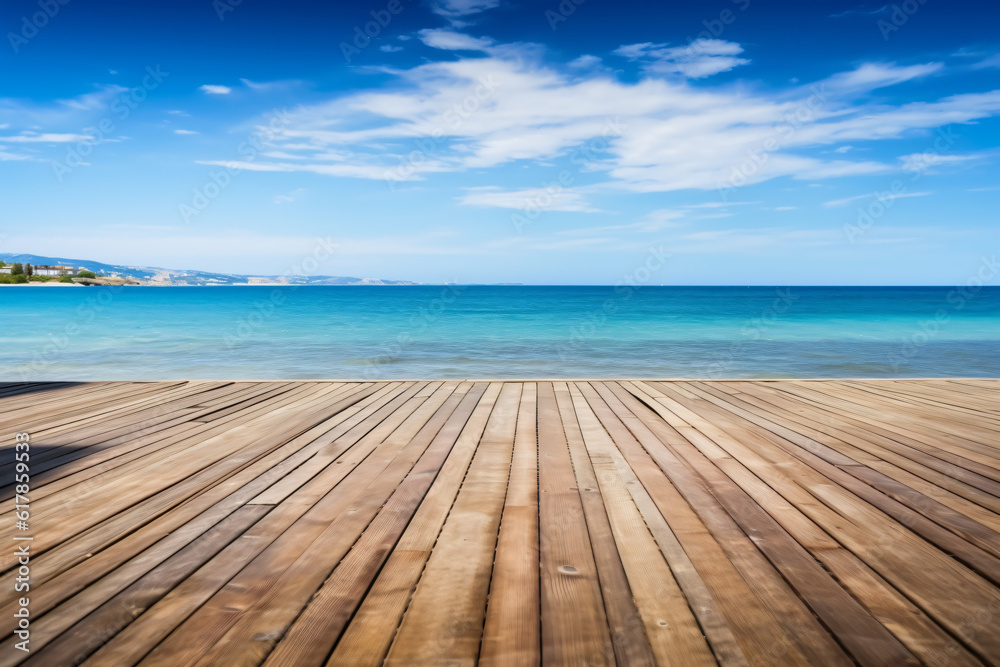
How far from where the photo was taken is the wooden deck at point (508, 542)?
1.38m

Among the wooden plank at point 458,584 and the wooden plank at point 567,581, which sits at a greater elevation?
the wooden plank at point 567,581

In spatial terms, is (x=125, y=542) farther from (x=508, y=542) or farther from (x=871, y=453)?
(x=871, y=453)

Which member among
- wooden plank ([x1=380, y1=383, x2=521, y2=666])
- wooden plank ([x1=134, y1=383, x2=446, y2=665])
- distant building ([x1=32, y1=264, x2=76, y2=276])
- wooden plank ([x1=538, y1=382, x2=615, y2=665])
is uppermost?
distant building ([x1=32, y1=264, x2=76, y2=276])

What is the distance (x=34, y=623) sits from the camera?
146 cm

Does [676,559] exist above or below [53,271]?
below

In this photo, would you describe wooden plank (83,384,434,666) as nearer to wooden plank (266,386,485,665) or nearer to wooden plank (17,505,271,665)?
wooden plank (17,505,271,665)

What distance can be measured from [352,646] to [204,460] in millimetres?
2024

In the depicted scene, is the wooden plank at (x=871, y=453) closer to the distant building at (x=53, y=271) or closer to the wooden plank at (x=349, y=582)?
the wooden plank at (x=349, y=582)

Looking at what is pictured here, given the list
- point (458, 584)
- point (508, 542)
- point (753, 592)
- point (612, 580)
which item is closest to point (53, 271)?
point (508, 542)

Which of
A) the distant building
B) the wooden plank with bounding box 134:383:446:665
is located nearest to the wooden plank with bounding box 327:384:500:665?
the wooden plank with bounding box 134:383:446:665

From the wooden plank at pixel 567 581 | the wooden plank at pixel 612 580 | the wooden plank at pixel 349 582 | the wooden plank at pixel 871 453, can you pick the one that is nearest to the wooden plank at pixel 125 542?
the wooden plank at pixel 349 582

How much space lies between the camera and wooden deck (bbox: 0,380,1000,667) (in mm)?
1381

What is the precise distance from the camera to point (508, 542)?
1.94 metres

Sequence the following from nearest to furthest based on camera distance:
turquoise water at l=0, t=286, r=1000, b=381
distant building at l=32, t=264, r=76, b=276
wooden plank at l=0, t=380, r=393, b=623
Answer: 1. wooden plank at l=0, t=380, r=393, b=623
2. turquoise water at l=0, t=286, r=1000, b=381
3. distant building at l=32, t=264, r=76, b=276
